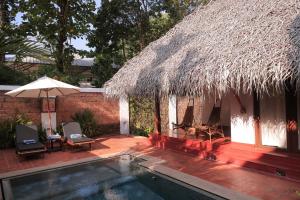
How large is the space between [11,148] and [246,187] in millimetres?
9526

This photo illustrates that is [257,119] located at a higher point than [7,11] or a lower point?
lower

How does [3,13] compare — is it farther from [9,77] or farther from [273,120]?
[273,120]

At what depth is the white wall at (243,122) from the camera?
859 centimetres

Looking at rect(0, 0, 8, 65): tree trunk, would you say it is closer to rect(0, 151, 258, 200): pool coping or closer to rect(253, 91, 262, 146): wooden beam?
rect(0, 151, 258, 200): pool coping

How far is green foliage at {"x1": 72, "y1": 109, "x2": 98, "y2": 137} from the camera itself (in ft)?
42.8

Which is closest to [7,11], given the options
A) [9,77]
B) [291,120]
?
[9,77]

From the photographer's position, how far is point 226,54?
6641 mm

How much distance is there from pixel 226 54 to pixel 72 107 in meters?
8.91

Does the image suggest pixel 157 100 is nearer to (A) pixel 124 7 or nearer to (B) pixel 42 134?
(B) pixel 42 134

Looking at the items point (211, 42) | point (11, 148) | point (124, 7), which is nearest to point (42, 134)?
point (11, 148)

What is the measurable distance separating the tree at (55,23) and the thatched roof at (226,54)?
24.6 feet

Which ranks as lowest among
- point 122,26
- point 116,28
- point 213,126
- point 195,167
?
point 195,167

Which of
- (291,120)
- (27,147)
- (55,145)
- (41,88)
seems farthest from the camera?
(55,145)

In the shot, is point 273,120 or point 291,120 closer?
point 291,120
